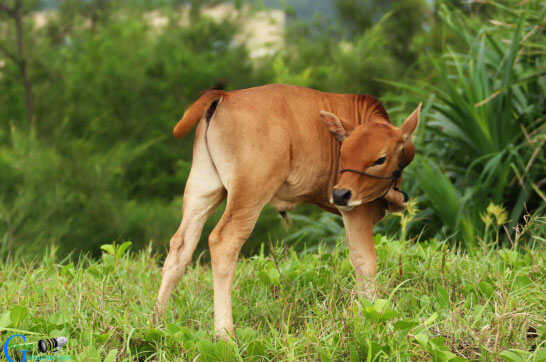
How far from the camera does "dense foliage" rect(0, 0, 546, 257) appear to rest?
4.67 meters

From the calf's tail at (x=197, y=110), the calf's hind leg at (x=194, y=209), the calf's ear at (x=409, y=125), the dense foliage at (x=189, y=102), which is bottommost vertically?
the dense foliage at (x=189, y=102)

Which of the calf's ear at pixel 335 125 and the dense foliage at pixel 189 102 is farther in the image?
the dense foliage at pixel 189 102

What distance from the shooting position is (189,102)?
31.9 feet

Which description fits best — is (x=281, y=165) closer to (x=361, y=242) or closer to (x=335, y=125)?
(x=335, y=125)

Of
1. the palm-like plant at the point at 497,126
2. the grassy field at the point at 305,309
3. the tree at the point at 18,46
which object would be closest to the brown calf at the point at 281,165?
the grassy field at the point at 305,309

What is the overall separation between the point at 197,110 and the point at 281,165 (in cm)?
45

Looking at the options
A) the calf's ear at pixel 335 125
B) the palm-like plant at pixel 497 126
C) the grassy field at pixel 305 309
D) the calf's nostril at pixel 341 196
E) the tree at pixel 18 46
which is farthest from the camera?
the tree at pixel 18 46

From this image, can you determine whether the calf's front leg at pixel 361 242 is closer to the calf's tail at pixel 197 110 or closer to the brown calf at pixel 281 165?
the brown calf at pixel 281 165

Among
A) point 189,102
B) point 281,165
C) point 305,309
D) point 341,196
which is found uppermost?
point 281,165

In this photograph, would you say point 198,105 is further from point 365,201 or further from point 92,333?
point 92,333

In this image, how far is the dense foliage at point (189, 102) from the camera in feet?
15.3

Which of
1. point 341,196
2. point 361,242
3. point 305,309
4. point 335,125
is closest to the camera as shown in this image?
point 341,196

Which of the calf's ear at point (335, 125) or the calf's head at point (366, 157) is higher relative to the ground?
the calf's ear at point (335, 125)

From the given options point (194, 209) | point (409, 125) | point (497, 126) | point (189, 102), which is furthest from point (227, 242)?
point (189, 102)
